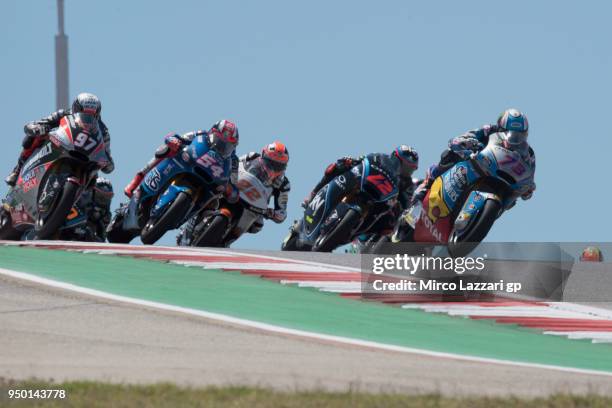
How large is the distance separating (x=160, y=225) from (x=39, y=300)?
8.20m

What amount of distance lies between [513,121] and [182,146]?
4605 mm

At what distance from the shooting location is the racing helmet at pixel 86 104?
1755 cm

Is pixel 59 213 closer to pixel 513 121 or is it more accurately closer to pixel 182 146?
pixel 182 146

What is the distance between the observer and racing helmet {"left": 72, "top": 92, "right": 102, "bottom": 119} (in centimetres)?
1755

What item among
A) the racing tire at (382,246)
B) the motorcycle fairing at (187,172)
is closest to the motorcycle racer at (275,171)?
the motorcycle fairing at (187,172)

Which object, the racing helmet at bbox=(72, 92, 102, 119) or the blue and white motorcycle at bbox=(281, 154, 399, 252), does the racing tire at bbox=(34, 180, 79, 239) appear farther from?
the blue and white motorcycle at bbox=(281, 154, 399, 252)

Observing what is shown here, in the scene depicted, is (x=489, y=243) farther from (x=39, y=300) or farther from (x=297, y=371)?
(x=297, y=371)

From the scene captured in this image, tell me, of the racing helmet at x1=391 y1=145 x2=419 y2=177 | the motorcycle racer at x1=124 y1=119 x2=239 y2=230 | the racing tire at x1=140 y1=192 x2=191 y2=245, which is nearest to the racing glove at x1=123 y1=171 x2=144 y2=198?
the motorcycle racer at x1=124 y1=119 x2=239 y2=230

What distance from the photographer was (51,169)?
17.4m

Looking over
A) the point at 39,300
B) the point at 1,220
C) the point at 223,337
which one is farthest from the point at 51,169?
the point at 223,337

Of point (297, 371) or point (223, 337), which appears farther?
point (223, 337)

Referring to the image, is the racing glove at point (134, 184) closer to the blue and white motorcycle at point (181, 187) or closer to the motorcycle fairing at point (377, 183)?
the blue and white motorcycle at point (181, 187)

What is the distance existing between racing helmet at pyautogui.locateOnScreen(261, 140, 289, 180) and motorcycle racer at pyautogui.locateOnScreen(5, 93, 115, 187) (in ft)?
11.3

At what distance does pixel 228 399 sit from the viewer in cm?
A: 748
